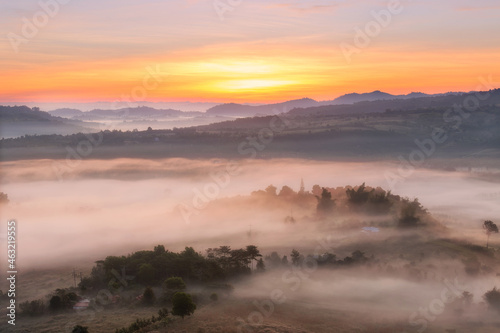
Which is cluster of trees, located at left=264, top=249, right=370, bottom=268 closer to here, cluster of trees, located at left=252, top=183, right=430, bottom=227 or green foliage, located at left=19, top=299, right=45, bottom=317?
cluster of trees, located at left=252, top=183, right=430, bottom=227

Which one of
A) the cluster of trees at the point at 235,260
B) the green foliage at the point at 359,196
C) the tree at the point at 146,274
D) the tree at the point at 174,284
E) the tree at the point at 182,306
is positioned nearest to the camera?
the tree at the point at 182,306

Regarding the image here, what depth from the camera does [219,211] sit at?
129 m

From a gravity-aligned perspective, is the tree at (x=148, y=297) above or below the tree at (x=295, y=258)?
below

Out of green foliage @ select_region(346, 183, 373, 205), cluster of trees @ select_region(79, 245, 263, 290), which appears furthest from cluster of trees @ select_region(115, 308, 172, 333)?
green foliage @ select_region(346, 183, 373, 205)

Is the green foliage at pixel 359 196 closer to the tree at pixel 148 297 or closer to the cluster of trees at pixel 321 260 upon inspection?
the cluster of trees at pixel 321 260

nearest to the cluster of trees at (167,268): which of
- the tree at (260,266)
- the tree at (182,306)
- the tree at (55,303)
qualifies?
the tree at (260,266)

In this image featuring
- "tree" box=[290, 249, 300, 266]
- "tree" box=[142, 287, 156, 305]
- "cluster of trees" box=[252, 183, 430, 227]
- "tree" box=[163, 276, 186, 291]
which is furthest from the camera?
"cluster of trees" box=[252, 183, 430, 227]

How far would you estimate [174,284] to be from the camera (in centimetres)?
6028

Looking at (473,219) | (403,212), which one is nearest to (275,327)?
(403,212)

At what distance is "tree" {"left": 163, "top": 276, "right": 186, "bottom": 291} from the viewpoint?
60.2 m

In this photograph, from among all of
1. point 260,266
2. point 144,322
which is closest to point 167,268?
point 260,266

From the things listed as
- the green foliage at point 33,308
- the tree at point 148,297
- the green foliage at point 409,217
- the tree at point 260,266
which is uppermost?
the green foliage at point 409,217

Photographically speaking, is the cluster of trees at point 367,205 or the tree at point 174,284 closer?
the tree at point 174,284

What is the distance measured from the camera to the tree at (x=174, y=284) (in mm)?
60156
